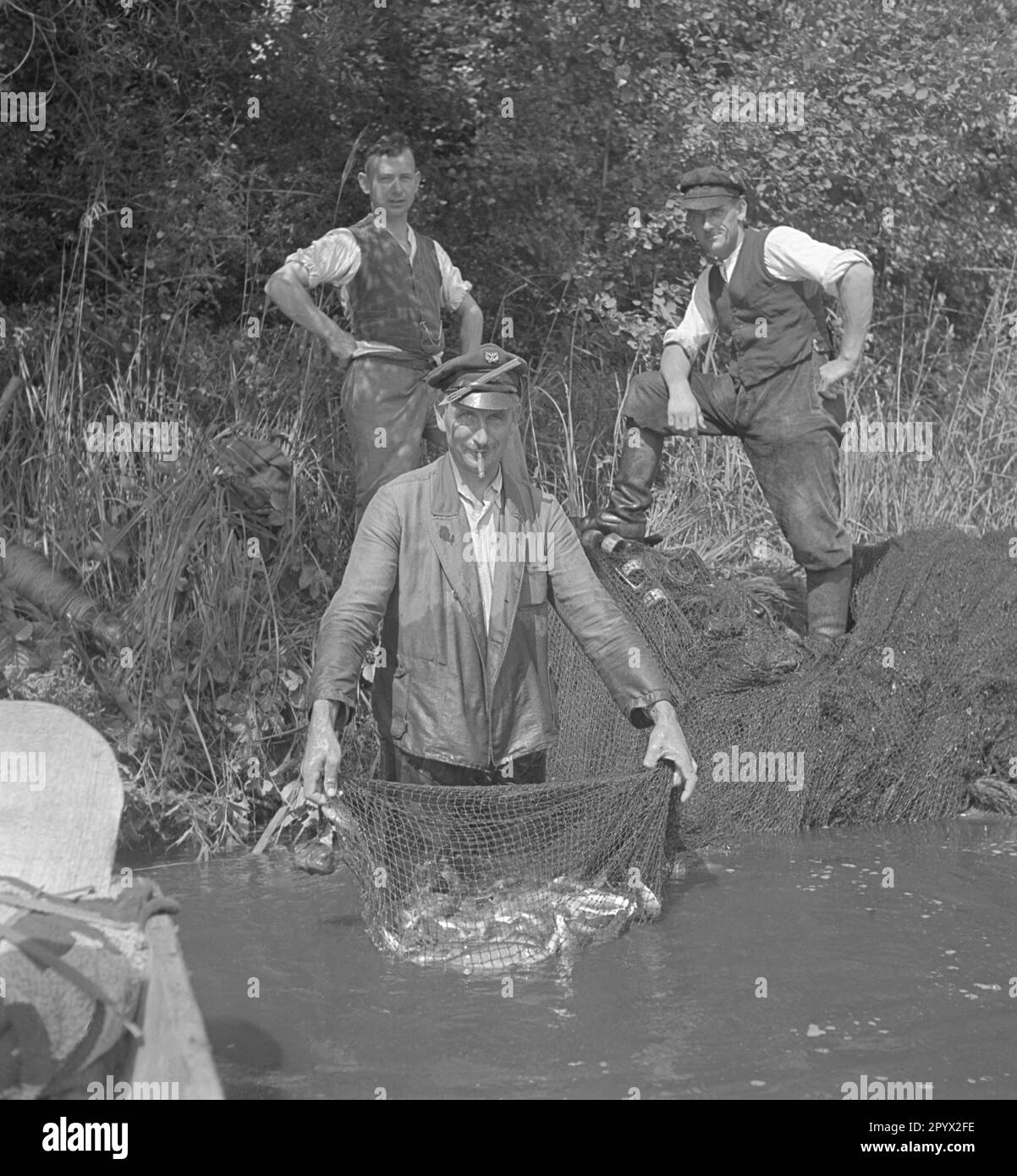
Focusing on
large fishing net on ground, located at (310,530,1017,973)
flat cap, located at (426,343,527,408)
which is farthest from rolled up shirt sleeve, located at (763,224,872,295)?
flat cap, located at (426,343,527,408)

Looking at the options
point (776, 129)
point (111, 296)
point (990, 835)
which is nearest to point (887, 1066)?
point (990, 835)

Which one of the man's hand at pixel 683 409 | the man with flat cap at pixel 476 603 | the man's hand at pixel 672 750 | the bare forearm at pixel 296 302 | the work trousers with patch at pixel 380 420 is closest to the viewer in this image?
the man's hand at pixel 672 750

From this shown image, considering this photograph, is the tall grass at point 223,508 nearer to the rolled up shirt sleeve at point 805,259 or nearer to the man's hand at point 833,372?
the man's hand at point 833,372

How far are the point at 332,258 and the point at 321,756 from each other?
3.29m

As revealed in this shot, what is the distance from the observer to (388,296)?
25.4 feet

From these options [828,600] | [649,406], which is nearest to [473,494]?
[649,406]

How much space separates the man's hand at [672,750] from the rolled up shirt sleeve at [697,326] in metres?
2.80

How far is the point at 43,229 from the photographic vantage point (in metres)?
10.1

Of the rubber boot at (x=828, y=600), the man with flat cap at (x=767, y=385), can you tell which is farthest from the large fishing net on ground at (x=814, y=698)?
the man with flat cap at (x=767, y=385)

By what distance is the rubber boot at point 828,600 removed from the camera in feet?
25.5

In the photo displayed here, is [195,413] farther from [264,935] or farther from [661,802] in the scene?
[661,802]

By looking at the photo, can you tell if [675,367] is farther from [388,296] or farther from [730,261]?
[388,296]

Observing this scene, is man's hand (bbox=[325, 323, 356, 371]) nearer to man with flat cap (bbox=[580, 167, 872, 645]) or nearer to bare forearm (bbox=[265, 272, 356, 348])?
bare forearm (bbox=[265, 272, 356, 348])

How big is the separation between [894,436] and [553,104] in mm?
3188
